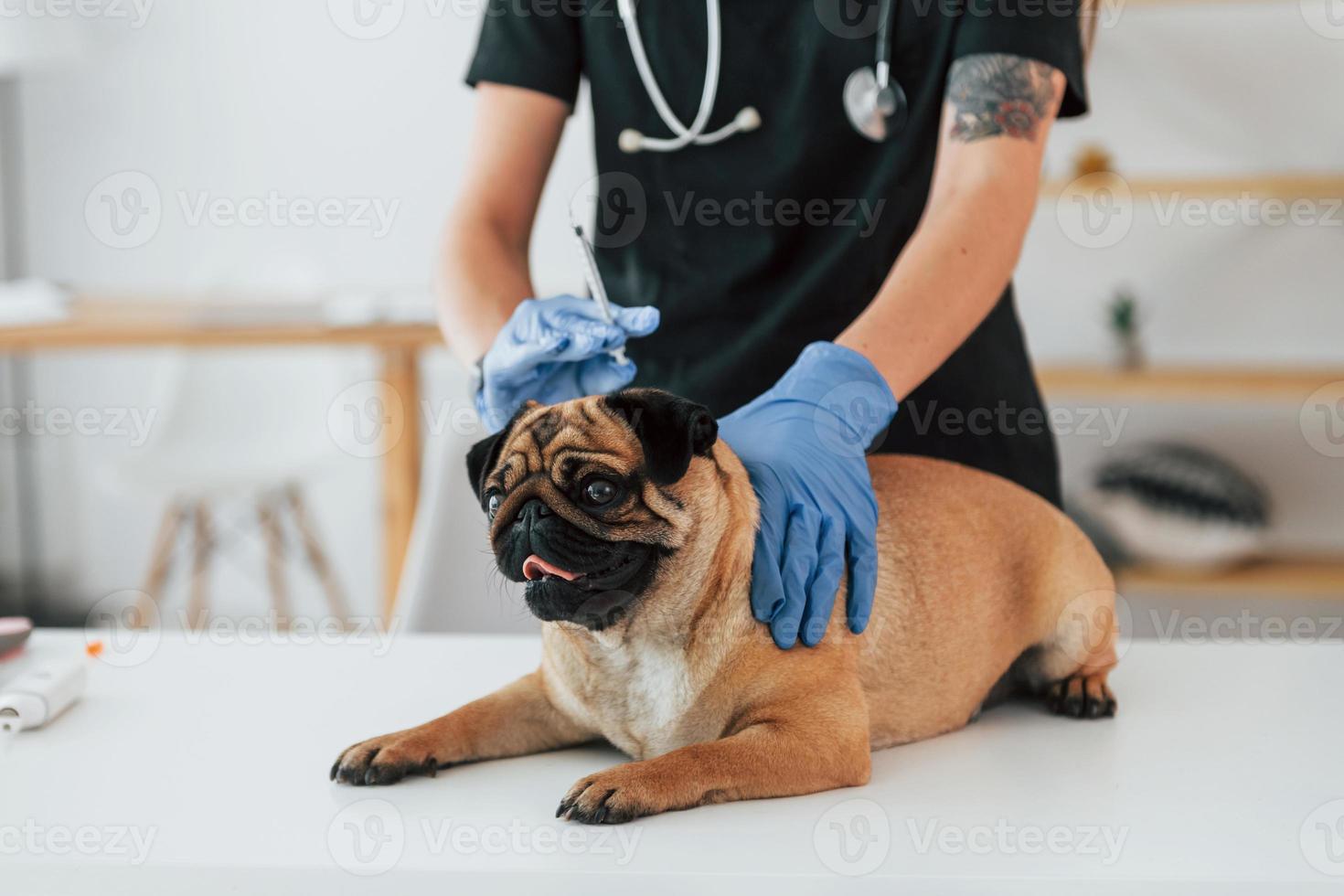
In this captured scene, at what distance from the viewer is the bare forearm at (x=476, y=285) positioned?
1.52m

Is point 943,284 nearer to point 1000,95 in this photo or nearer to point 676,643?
point 1000,95

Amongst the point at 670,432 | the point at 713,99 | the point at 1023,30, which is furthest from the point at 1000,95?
the point at 670,432

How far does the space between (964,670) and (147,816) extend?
720mm

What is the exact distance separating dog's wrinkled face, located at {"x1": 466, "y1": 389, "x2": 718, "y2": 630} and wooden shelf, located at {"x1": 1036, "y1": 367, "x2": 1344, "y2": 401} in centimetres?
Answer: 254

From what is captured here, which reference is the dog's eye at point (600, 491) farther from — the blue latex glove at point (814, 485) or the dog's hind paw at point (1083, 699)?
the dog's hind paw at point (1083, 699)

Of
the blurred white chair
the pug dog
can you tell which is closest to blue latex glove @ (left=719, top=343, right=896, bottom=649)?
the pug dog

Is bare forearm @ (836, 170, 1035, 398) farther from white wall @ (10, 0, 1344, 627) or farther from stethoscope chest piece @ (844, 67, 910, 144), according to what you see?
white wall @ (10, 0, 1344, 627)

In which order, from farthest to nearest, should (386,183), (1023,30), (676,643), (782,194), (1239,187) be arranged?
(386,183) → (1239,187) → (782,194) → (1023,30) → (676,643)

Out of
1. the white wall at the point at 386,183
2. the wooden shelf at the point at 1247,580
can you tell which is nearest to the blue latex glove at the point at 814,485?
the white wall at the point at 386,183

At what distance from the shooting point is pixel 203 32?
12.9 feet

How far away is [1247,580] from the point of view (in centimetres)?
330

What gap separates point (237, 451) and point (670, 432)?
9.81 ft

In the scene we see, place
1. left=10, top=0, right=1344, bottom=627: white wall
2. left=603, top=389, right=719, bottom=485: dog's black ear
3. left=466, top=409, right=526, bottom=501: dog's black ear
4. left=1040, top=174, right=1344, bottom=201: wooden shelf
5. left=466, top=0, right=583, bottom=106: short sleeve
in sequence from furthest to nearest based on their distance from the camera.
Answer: left=10, top=0, right=1344, bottom=627: white wall, left=1040, top=174, right=1344, bottom=201: wooden shelf, left=466, top=0, right=583, bottom=106: short sleeve, left=466, top=409, right=526, bottom=501: dog's black ear, left=603, top=389, right=719, bottom=485: dog's black ear

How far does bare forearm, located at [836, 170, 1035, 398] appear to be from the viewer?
128 cm
